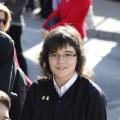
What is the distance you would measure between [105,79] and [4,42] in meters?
3.21

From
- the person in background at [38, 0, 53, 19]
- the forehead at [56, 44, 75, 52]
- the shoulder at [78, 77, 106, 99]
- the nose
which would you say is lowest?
the person in background at [38, 0, 53, 19]

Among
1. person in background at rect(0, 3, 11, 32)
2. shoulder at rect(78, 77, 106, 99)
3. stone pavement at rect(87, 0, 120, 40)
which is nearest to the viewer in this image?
shoulder at rect(78, 77, 106, 99)

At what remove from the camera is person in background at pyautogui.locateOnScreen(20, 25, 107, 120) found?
2.98 metres

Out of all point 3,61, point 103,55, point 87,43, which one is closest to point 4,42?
point 3,61

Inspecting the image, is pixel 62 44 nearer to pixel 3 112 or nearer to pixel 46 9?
pixel 3 112

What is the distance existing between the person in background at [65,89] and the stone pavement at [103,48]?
205cm

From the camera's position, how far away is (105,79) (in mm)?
6449

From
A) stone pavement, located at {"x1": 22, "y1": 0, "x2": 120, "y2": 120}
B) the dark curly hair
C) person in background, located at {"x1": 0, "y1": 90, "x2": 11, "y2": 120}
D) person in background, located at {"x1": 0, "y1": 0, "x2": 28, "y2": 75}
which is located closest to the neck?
the dark curly hair

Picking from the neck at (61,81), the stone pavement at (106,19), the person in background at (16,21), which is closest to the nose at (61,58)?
the neck at (61,81)

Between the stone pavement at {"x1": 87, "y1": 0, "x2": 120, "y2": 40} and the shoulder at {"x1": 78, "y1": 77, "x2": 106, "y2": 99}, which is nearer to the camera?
the shoulder at {"x1": 78, "y1": 77, "x2": 106, "y2": 99}

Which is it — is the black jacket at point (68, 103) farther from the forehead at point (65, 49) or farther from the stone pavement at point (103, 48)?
the stone pavement at point (103, 48)

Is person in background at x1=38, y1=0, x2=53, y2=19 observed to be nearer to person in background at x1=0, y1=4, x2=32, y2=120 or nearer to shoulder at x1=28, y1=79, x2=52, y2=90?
person in background at x1=0, y1=4, x2=32, y2=120

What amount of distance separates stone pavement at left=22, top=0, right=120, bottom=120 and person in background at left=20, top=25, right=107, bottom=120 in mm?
2050

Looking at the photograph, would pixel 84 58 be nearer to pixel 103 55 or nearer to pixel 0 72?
pixel 0 72
